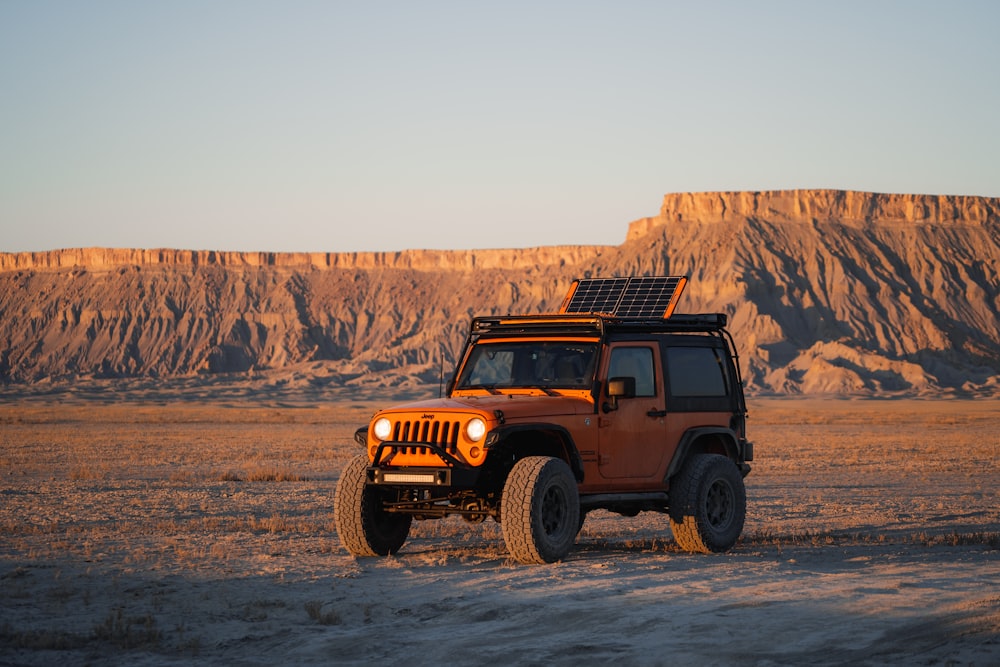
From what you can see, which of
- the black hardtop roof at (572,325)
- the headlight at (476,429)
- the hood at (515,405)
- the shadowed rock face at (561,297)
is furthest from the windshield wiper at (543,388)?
the shadowed rock face at (561,297)

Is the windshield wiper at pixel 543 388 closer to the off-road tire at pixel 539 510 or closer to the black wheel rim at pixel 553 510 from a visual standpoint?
the off-road tire at pixel 539 510

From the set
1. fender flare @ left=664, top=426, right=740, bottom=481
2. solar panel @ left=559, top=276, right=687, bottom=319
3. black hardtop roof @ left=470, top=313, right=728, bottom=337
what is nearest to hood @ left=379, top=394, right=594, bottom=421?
black hardtop roof @ left=470, top=313, right=728, bottom=337

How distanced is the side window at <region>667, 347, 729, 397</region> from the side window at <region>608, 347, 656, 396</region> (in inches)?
11.1

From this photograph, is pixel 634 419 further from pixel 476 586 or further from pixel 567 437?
pixel 476 586

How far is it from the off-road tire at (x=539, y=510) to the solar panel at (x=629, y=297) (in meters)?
2.73

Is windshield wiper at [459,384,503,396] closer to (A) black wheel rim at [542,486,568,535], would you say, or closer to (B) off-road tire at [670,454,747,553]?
(A) black wheel rim at [542,486,568,535]

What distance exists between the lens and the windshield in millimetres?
13844

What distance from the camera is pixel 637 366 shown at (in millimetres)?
14289

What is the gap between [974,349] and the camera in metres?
120

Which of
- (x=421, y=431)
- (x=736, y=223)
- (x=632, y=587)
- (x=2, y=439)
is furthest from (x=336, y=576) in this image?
(x=736, y=223)

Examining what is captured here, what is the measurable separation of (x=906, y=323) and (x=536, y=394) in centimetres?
11436

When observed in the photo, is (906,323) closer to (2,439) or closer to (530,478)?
(2,439)

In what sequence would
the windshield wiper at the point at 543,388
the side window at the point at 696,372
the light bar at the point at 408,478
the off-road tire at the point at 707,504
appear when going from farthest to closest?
the side window at the point at 696,372 → the off-road tire at the point at 707,504 → the windshield wiper at the point at 543,388 → the light bar at the point at 408,478

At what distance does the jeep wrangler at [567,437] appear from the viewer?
12.8 meters
